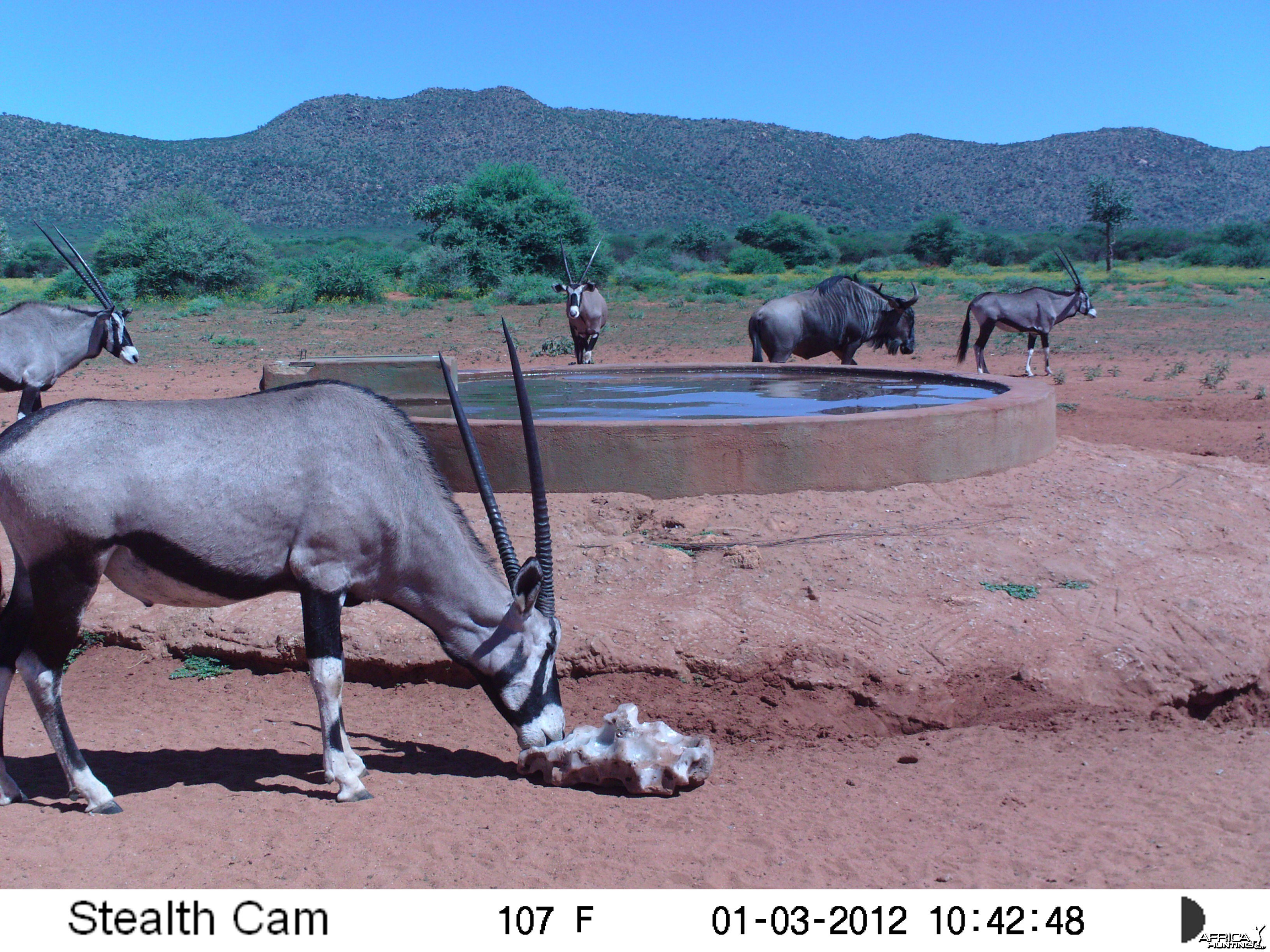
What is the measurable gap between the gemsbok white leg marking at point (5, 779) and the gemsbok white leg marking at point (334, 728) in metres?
1.00

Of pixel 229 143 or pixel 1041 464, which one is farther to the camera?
pixel 229 143

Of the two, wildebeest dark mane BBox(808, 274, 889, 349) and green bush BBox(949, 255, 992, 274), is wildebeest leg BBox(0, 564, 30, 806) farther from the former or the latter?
green bush BBox(949, 255, 992, 274)

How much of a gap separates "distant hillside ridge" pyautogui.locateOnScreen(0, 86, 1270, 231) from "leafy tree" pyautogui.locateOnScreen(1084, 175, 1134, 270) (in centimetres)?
3377

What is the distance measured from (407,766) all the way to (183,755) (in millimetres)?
936

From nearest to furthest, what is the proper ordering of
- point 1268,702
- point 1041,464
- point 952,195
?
point 1268,702 → point 1041,464 → point 952,195

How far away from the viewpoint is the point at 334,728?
152 inches

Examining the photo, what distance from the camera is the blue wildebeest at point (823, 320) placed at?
42.5 feet

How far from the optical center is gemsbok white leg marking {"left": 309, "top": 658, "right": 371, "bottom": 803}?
3811mm

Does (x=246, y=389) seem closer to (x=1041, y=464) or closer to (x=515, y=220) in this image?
(x=1041, y=464)

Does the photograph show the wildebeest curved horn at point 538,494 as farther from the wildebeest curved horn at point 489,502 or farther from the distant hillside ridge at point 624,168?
the distant hillside ridge at point 624,168

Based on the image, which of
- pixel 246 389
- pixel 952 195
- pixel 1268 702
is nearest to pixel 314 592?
pixel 1268 702

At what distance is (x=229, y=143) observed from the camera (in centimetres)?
9006

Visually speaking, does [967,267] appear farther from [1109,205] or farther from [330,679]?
[330,679]

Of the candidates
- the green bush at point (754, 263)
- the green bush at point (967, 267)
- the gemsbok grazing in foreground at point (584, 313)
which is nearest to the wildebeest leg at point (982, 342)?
the gemsbok grazing in foreground at point (584, 313)
